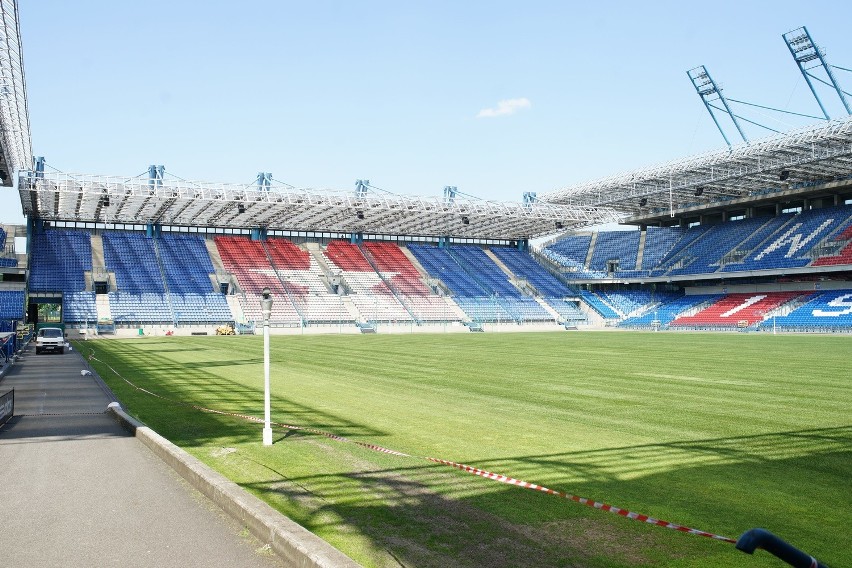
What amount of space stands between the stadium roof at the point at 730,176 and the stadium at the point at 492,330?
29 centimetres

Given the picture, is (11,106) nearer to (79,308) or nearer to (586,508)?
(79,308)

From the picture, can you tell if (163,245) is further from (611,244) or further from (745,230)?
(745,230)

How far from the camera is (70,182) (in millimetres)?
53625

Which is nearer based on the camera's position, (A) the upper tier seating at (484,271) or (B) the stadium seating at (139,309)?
(B) the stadium seating at (139,309)

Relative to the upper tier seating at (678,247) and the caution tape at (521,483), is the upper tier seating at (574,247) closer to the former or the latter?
the upper tier seating at (678,247)

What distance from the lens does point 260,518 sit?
6.94m

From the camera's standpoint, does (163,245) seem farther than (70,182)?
Yes

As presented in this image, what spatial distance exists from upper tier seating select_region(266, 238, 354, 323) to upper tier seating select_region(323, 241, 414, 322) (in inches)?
85.2

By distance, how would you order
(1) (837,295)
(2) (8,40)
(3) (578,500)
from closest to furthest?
(3) (578,500) < (2) (8,40) < (1) (837,295)

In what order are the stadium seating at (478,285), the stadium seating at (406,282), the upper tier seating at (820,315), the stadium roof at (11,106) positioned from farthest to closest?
the stadium seating at (478,285), the stadium seating at (406,282), the upper tier seating at (820,315), the stadium roof at (11,106)

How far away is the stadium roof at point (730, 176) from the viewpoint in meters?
51.1

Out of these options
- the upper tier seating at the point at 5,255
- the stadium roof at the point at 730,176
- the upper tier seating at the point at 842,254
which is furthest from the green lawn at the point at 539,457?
the upper tier seating at the point at 5,255

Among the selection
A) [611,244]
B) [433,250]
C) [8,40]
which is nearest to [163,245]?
[433,250]

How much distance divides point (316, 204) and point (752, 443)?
5395 centimetres
